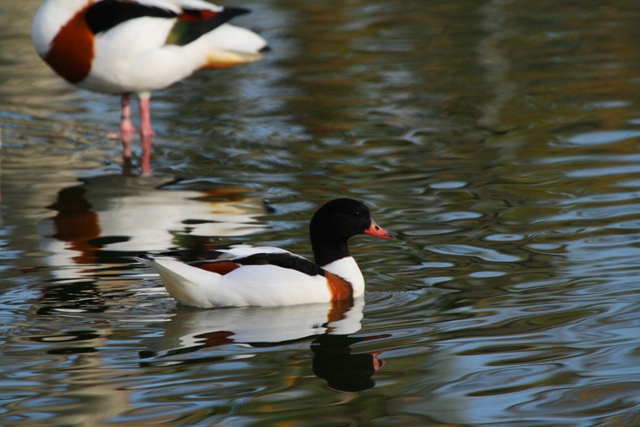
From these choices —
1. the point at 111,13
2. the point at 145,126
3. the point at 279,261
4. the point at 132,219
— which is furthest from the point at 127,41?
the point at 279,261

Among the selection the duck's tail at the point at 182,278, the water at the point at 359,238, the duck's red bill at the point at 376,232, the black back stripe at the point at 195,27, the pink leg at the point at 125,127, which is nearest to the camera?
the water at the point at 359,238

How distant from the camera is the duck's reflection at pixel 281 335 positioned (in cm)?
587

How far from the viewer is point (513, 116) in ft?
38.8

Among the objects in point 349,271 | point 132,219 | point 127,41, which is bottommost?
point 349,271

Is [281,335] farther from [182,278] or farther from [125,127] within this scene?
[125,127]

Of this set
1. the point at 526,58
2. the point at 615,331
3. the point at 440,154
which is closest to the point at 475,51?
the point at 526,58

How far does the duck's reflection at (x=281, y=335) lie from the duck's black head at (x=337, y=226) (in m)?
0.41

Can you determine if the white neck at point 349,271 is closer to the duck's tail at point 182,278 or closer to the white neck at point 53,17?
the duck's tail at point 182,278

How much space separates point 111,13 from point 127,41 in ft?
0.97

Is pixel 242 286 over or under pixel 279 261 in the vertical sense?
under

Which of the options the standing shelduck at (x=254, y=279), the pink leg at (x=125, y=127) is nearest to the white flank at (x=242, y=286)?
the standing shelduck at (x=254, y=279)

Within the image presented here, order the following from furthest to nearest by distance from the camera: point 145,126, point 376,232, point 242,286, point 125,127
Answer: point 125,127 → point 145,126 → point 376,232 → point 242,286

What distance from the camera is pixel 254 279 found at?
6.87 meters

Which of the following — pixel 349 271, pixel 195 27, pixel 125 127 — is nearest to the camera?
pixel 349 271
